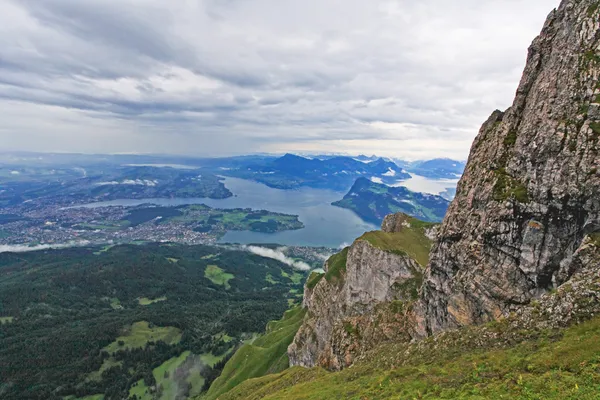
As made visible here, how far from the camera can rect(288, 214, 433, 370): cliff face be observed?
5088cm

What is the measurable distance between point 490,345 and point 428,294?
1306 centimetres

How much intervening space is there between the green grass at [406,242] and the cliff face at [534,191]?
26477 millimetres

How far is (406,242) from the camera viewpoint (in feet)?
229

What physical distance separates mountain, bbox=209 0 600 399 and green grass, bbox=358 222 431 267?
22066 mm

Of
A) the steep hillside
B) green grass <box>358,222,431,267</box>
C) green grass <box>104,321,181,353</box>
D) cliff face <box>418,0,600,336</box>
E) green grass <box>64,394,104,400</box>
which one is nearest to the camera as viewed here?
the steep hillside

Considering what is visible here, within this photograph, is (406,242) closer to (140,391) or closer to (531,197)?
(531,197)

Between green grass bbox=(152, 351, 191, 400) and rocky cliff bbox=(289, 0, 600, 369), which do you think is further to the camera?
green grass bbox=(152, 351, 191, 400)

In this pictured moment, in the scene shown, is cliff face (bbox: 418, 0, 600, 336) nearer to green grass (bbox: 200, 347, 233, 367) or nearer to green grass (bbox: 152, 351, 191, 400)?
green grass (bbox: 152, 351, 191, 400)

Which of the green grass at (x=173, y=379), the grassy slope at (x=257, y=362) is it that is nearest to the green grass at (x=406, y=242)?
the grassy slope at (x=257, y=362)

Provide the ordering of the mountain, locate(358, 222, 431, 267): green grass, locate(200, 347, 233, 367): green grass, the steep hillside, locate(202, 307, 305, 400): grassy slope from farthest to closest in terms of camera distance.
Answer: locate(200, 347, 233, 367): green grass
locate(202, 307, 305, 400): grassy slope
locate(358, 222, 431, 267): green grass
the mountain
the steep hillside

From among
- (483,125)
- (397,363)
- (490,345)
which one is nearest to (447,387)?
(490,345)

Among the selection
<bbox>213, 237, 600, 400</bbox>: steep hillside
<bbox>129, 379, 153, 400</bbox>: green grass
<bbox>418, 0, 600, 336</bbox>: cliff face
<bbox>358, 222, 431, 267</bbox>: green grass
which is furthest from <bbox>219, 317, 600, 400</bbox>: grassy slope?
<bbox>129, 379, 153, 400</bbox>: green grass

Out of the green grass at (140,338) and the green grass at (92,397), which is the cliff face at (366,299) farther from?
the green grass at (140,338)

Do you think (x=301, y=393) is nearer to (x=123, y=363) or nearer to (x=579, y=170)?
(x=579, y=170)
